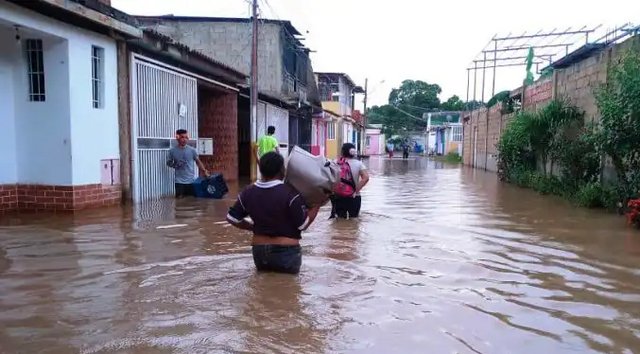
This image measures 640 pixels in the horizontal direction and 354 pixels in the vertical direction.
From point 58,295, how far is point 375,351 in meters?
2.78

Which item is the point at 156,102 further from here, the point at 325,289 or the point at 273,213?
the point at 325,289

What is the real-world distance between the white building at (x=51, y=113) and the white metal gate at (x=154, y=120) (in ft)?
4.17

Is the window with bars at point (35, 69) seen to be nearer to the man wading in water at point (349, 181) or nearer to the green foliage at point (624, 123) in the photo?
the man wading in water at point (349, 181)

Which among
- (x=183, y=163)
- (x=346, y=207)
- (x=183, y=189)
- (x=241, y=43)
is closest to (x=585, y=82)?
(x=346, y=207)

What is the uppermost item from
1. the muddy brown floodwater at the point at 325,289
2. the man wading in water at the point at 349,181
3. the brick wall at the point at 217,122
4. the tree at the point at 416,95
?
the tree at the point at 416,95

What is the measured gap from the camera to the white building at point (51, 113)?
9.01 m

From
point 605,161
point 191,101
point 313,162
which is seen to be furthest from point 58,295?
point 605,161

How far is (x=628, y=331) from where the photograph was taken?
4.03 metres

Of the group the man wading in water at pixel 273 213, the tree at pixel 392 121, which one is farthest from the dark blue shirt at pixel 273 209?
the tree at pixel 392 121

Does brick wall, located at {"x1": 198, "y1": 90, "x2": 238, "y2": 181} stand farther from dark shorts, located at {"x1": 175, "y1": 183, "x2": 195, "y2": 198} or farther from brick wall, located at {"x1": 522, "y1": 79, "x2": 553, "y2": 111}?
brick wall, located at {"x1": 522, "y1": 79, "x2": 553, "y2": 111}

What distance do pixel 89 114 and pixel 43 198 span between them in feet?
5.25

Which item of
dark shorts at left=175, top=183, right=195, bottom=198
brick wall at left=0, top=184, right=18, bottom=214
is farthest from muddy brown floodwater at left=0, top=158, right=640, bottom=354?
dark shorts at left=175, top=183, right=195, bottom=198

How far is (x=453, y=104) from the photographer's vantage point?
79.2m

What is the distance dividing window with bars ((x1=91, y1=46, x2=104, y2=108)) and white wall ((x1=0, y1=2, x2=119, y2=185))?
24 centimetres
